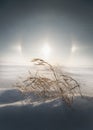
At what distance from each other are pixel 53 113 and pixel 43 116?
72 millimetres

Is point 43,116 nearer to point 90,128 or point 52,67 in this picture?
point 90,128

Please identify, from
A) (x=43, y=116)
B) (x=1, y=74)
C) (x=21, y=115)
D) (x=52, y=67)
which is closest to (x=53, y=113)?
(x=43, y=116)

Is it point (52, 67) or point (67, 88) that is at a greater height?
point (52, 67)

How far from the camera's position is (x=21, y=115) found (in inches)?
75.7

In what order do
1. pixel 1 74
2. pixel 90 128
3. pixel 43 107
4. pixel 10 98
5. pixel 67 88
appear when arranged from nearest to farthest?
pixel 90 128
pixel 43 107
pixel 67 88
pixel 10 98
pixel 1 74

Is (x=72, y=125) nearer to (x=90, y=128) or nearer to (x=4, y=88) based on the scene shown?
(x=90, y=128)

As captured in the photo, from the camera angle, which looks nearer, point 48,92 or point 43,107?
point 43,107

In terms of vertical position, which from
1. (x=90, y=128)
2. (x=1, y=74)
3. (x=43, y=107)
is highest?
(x=1, y=74)

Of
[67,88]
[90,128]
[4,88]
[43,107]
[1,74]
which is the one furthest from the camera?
[1,74]

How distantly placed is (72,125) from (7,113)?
1.41ft

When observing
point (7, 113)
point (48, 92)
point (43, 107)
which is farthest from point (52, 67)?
point (7, 113)

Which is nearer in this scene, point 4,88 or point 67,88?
point 67,88

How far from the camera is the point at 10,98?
2.35 meters

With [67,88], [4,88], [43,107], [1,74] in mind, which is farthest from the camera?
[1,74]
